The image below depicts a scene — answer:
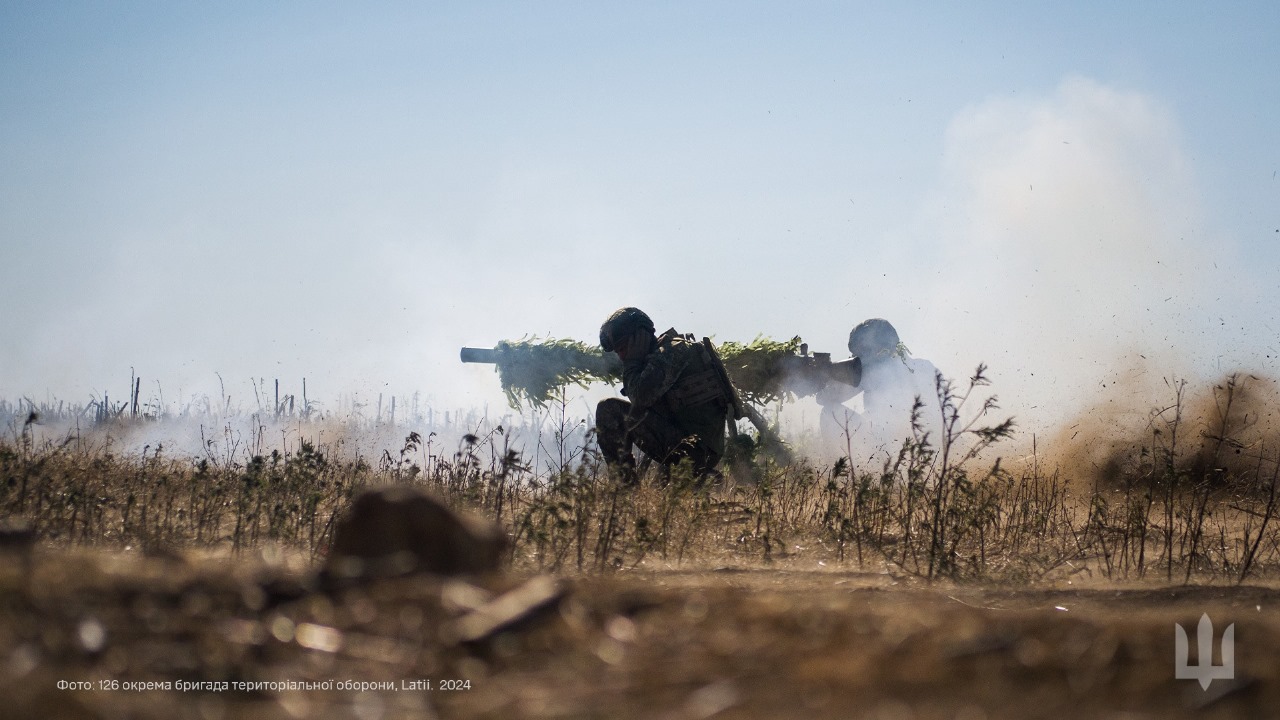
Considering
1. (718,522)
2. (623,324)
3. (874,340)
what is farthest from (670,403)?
(874,340)

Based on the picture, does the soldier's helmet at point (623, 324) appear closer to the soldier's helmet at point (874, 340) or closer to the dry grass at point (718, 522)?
the dry grass at point (718, 522)

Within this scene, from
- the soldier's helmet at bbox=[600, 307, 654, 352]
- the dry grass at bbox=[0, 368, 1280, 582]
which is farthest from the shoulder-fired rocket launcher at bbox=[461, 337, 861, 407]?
the dry grass at bbox=[0, 368, 1280, 582]

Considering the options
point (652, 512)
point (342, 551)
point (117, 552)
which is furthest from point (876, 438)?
point (342, 551)

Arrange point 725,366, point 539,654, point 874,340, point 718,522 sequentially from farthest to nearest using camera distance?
point 874,340 < point 725,366 < point 718,522 < point 539,654

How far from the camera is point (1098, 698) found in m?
1.63

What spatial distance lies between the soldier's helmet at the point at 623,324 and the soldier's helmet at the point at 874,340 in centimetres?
578

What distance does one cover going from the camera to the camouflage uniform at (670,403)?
10555mm

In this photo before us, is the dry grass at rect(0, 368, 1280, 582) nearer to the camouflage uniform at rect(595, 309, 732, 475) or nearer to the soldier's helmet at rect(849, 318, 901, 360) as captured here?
the camouflage uniform at rect(595, 309, 732, 475)

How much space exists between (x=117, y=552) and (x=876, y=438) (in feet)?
37.1

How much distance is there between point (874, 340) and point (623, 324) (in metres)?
6.21

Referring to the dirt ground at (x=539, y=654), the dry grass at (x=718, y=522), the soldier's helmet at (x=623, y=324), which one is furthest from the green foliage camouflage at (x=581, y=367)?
the dirt ground at (x=539, y=654)

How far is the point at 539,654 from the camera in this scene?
1.85 m

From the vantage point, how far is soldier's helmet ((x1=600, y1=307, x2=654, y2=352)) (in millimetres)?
10828

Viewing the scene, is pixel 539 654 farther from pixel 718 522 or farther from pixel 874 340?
pixel 874 340
